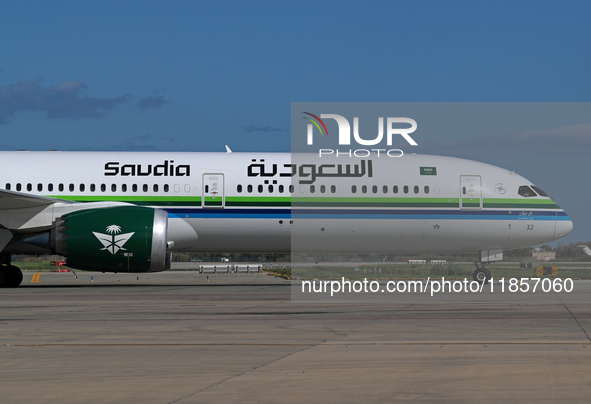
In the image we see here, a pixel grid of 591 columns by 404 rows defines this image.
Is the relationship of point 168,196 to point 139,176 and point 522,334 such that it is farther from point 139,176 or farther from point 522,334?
point 522,334

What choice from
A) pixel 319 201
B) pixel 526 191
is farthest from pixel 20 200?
pixel 526 191

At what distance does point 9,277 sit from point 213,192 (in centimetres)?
736

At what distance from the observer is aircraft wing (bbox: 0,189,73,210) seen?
22.8 m

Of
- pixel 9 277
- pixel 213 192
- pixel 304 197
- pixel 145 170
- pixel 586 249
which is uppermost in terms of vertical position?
pixel 145 170

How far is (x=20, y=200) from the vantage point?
910 inches

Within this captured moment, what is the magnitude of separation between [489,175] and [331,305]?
453 inches

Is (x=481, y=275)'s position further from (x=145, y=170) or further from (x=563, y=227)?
(x=145, y=170)

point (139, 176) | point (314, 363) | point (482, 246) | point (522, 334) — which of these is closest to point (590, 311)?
point (522, 334)

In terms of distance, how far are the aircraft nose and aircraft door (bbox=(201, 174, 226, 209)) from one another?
11493 mm

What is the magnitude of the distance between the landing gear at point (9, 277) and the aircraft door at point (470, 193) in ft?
49.6

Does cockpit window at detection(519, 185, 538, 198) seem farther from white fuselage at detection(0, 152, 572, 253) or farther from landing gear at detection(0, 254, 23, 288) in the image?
landing gear at detection(0, 254, 23, 288)

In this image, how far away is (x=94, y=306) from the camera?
55.9ft

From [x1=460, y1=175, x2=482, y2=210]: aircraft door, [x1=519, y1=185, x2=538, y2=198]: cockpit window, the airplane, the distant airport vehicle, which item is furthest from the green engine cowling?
the distant airport vehicle

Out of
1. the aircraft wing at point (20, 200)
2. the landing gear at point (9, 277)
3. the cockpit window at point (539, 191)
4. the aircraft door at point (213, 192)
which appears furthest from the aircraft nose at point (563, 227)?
the landing gear at point (9, 277)
